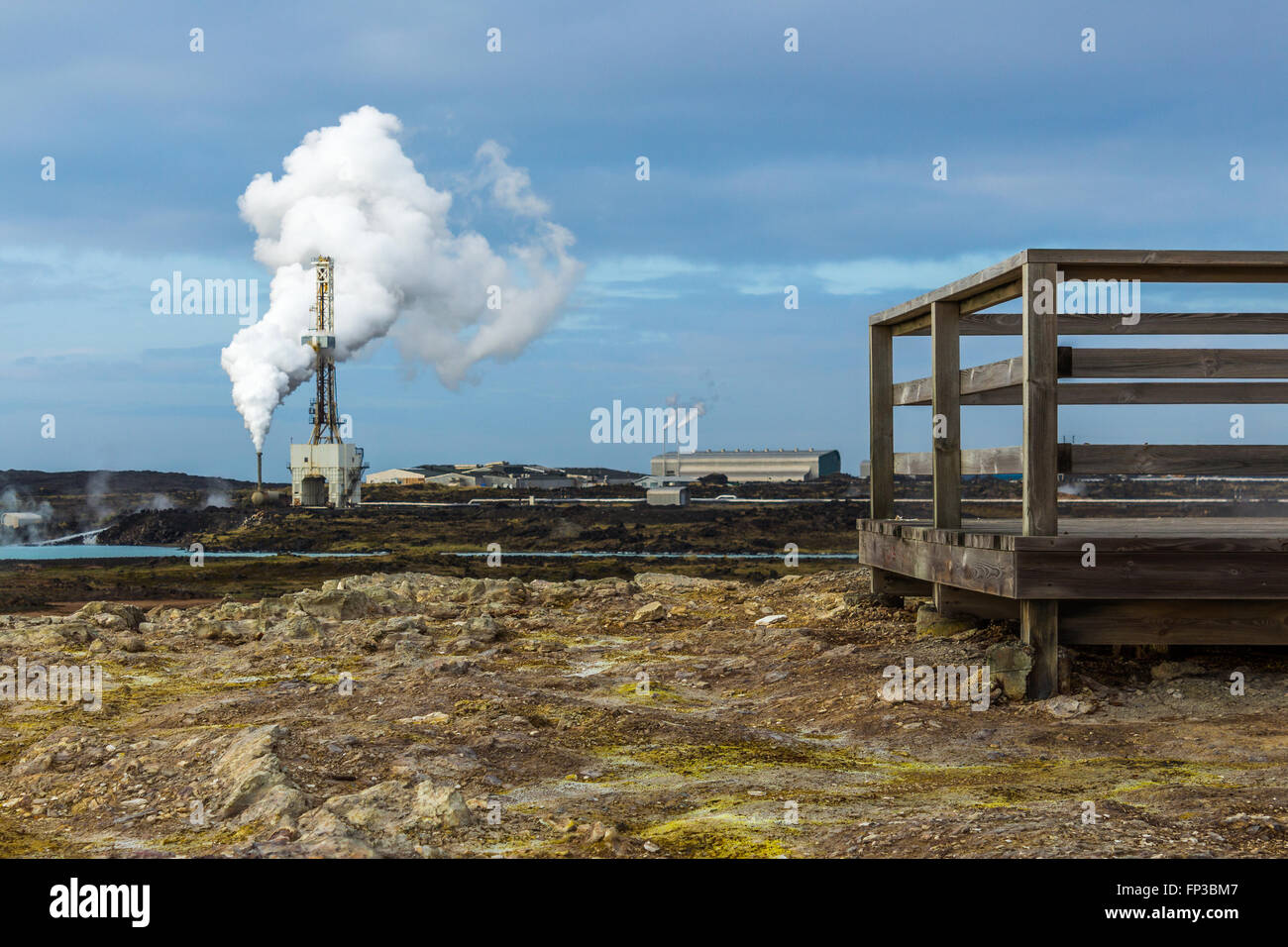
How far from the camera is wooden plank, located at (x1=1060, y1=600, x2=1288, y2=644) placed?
8.45 meters

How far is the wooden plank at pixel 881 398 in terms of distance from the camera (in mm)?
12516

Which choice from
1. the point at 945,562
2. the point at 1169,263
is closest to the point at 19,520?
the point at 945,562

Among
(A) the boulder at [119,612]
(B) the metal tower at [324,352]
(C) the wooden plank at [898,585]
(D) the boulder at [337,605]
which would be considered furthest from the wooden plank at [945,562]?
(B) the metal tower at [324,352]

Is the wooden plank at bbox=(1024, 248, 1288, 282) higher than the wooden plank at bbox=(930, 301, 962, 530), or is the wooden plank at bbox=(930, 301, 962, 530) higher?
the wooden plank at bbox=(1024, 248, 1288, 282)

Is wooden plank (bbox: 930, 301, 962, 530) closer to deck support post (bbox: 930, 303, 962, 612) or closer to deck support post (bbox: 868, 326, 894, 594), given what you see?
deck support post (bbox: 930, 303, 962, 612)

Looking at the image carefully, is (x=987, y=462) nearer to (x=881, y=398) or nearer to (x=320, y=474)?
(x=881, y=398)

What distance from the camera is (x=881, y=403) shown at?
12.6m

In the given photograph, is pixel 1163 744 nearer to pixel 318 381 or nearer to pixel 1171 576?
pixel 1171 576

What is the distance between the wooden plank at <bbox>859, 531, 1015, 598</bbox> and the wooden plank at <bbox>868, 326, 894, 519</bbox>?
837 mm

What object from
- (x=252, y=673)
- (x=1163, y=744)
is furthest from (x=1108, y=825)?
(x=252, y=673)

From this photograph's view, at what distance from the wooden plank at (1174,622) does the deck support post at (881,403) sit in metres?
4.01

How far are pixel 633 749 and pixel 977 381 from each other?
4.25m

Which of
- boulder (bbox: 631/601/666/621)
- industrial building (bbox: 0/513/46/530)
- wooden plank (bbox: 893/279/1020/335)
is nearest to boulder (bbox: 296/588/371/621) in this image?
boulder (bbox: 631/601/666/621)

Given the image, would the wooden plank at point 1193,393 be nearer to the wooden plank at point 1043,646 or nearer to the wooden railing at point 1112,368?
the wooden railing at point 1112,368
